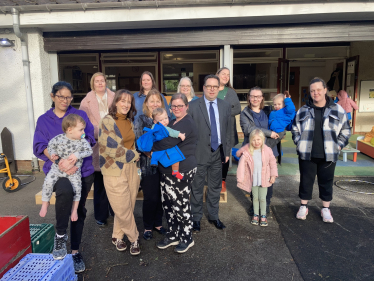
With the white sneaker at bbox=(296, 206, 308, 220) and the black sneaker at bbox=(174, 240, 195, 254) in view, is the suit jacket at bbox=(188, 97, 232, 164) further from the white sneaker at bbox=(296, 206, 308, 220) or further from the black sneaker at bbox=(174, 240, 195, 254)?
the white sneaker at bbox=(296, 206, 308, 220)

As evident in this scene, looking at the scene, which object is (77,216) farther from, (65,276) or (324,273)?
(324,273)

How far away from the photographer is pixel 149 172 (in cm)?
316

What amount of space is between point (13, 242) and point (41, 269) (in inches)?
14.7

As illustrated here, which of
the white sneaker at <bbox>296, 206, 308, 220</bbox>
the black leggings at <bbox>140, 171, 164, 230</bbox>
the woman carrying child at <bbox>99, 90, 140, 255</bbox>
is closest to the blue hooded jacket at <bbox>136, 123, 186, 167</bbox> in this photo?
the woman carrying child at <bbox>99, 90, 140, 255</bbox>

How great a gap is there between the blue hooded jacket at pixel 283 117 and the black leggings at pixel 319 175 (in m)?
0.58

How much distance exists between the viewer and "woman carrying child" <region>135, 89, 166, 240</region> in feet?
10.3

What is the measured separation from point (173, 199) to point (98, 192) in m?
1.32

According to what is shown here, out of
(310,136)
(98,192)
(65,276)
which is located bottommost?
(65,276)

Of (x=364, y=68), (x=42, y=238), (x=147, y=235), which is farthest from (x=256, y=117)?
(x=364, y=68)

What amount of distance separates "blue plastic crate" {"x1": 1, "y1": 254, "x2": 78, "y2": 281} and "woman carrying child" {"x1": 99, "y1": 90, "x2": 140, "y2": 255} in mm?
706

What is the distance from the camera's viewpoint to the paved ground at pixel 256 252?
9.06 feet

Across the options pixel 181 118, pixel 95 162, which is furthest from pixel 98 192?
pixel 181 118

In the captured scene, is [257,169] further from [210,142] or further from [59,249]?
[59,249]

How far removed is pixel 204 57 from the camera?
9023 mm
